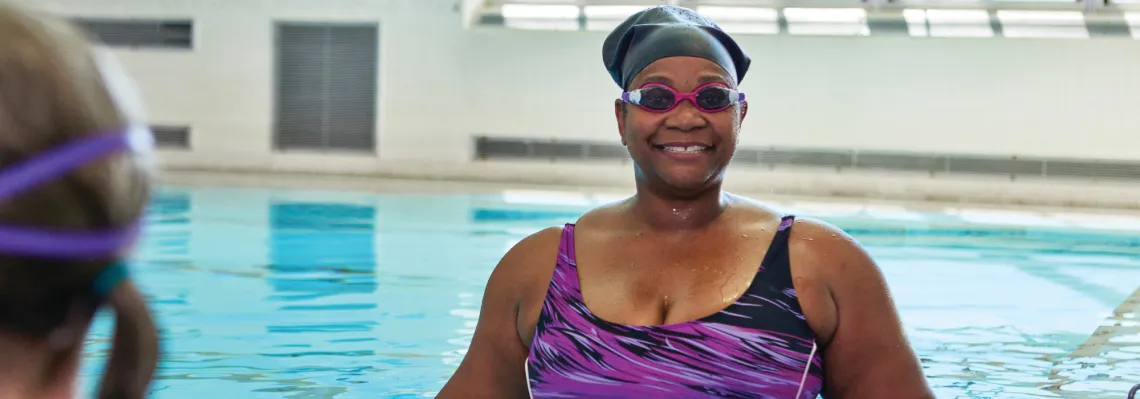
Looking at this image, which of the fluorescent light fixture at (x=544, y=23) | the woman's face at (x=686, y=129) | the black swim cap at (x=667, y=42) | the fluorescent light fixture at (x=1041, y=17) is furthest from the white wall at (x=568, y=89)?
the woman's face at (x=686, y=129)

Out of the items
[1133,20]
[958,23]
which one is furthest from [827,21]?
[1133,20]

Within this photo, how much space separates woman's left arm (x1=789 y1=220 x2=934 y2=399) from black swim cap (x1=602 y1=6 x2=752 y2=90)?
333 mm

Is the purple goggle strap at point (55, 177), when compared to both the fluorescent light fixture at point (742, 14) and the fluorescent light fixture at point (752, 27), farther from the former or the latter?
the fluorescent light fixture at point (742, 14)

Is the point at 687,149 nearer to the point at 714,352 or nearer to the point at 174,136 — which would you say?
the point at 714,352

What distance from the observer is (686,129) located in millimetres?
2045

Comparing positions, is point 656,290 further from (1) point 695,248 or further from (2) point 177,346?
(2) point 177,346

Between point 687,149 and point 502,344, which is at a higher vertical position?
point 687,149

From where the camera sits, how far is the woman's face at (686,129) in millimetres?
2053

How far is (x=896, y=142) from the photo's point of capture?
43.8ft

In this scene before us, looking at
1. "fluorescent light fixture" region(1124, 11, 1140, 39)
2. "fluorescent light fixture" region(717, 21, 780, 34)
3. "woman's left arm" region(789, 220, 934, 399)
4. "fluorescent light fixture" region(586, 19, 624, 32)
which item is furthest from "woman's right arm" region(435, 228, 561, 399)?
"fluorescent light fixture" region(1124, 11, 1140, 39)

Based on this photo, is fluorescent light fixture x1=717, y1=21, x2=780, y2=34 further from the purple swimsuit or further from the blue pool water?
the purple swimsuit

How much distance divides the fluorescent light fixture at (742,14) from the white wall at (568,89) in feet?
1.98

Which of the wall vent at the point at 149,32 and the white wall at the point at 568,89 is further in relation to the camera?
the wall vent at the point at 149,32

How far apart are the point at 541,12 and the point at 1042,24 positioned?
18.2 feet
